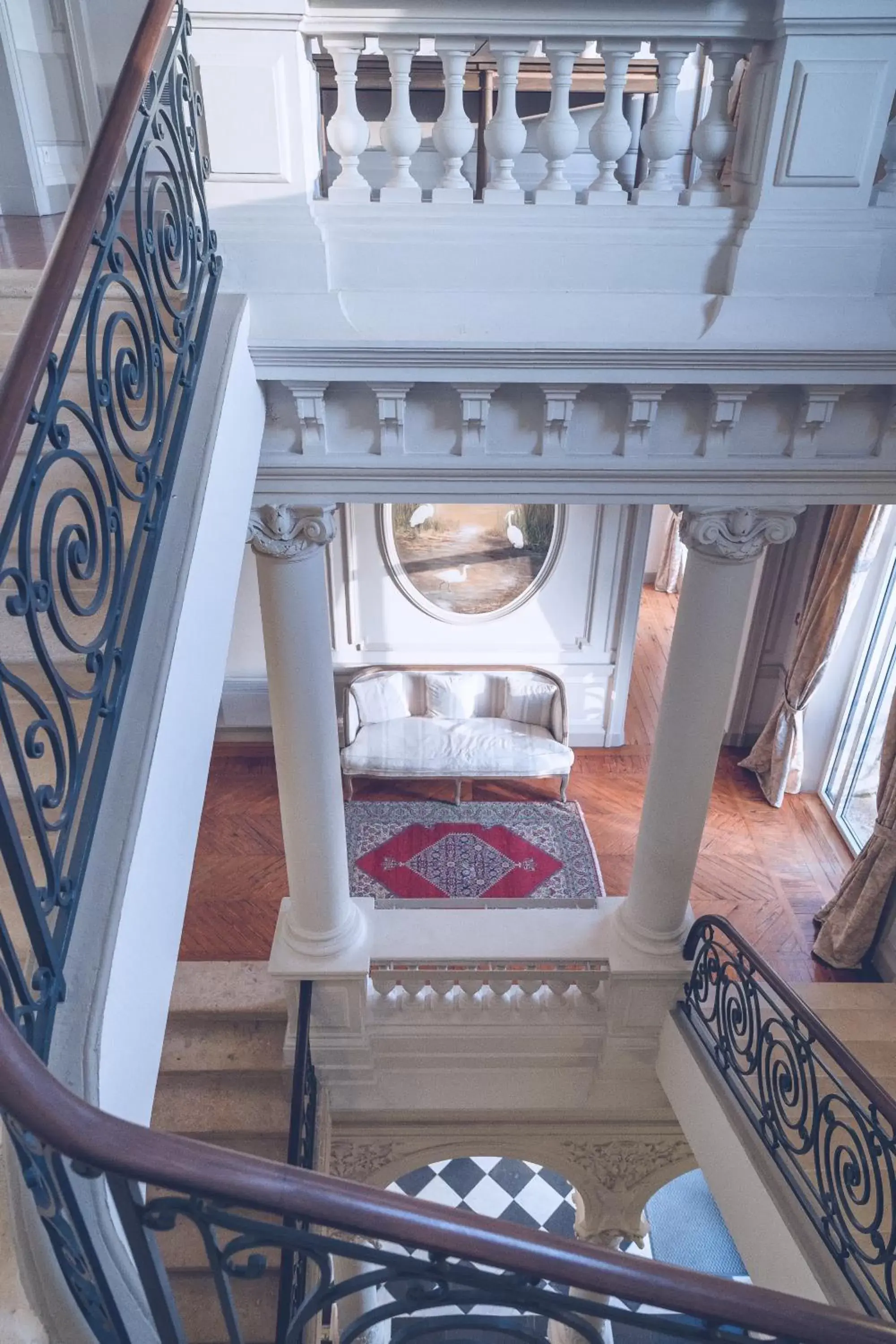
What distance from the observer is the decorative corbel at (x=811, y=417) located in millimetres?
3002

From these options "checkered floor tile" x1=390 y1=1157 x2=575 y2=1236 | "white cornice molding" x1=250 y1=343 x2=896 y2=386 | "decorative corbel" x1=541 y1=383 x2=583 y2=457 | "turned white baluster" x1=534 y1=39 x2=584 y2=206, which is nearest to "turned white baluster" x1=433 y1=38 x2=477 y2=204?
"turned white baluster" x1=534 y1=39 x2=584 y2=206

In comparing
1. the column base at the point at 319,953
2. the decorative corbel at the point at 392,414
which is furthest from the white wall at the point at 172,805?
the column base at the point at 319,953

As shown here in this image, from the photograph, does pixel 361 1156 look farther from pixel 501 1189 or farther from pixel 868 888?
pixel 868 888

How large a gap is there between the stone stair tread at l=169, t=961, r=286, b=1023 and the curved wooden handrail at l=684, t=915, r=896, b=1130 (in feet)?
7.63

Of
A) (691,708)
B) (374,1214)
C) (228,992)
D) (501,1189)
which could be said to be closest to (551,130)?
(691,708)

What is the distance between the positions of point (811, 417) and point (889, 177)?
0.77 meters

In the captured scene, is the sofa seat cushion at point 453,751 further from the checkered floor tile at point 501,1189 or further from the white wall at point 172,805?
the white wall at point 172,805

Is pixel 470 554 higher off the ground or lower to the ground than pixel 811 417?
lower

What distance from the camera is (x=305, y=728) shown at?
385cm

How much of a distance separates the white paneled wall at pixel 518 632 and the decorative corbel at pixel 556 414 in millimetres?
4666

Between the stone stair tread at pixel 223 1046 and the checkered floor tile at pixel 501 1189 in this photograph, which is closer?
the stone stair tread at pixel 223 1046

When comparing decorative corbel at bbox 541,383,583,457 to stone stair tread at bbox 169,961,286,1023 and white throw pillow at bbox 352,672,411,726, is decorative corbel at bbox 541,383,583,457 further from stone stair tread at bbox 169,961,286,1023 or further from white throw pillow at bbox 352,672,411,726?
white throw pillow at bbox 352,672,411,726

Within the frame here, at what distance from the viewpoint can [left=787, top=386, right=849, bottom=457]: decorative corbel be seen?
9.85ft

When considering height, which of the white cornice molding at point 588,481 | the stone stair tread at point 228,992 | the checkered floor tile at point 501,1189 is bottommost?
the checkered floor tile at point 501,1189
